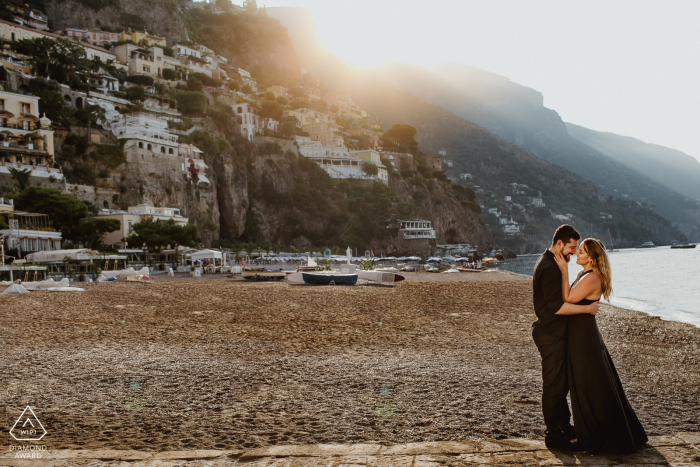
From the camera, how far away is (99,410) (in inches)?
205

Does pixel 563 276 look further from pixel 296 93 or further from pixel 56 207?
pixel 296 93

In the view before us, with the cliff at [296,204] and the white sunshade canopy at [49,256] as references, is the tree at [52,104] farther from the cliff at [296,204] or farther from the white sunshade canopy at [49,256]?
the white sunshade canopy at [49,256]

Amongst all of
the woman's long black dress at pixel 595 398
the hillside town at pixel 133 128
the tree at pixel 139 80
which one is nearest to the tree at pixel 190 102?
the hillside town at pixel 133 128

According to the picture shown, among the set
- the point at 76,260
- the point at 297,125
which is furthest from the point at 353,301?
the point at 297,125

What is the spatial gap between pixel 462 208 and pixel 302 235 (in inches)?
1521

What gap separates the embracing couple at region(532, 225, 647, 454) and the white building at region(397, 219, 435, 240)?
7149cm

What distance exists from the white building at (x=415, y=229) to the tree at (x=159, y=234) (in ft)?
128

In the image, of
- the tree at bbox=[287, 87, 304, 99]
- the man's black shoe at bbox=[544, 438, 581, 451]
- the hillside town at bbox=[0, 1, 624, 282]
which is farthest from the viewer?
the tree at bbox=[287, 87, 304, 99]

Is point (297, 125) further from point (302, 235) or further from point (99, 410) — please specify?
point (99, 410)

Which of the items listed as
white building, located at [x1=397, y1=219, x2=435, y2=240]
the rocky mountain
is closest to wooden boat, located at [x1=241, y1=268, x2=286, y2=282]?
white building, located at [x1=397, y1=219, x2=435, y2=240]

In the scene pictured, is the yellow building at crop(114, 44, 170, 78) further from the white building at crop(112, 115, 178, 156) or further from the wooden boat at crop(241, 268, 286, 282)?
the wooden boat at crop(241, 268, 286, 282)

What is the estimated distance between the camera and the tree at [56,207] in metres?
35.4

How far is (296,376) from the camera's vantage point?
6.65 metres

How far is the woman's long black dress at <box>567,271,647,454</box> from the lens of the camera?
387cm
